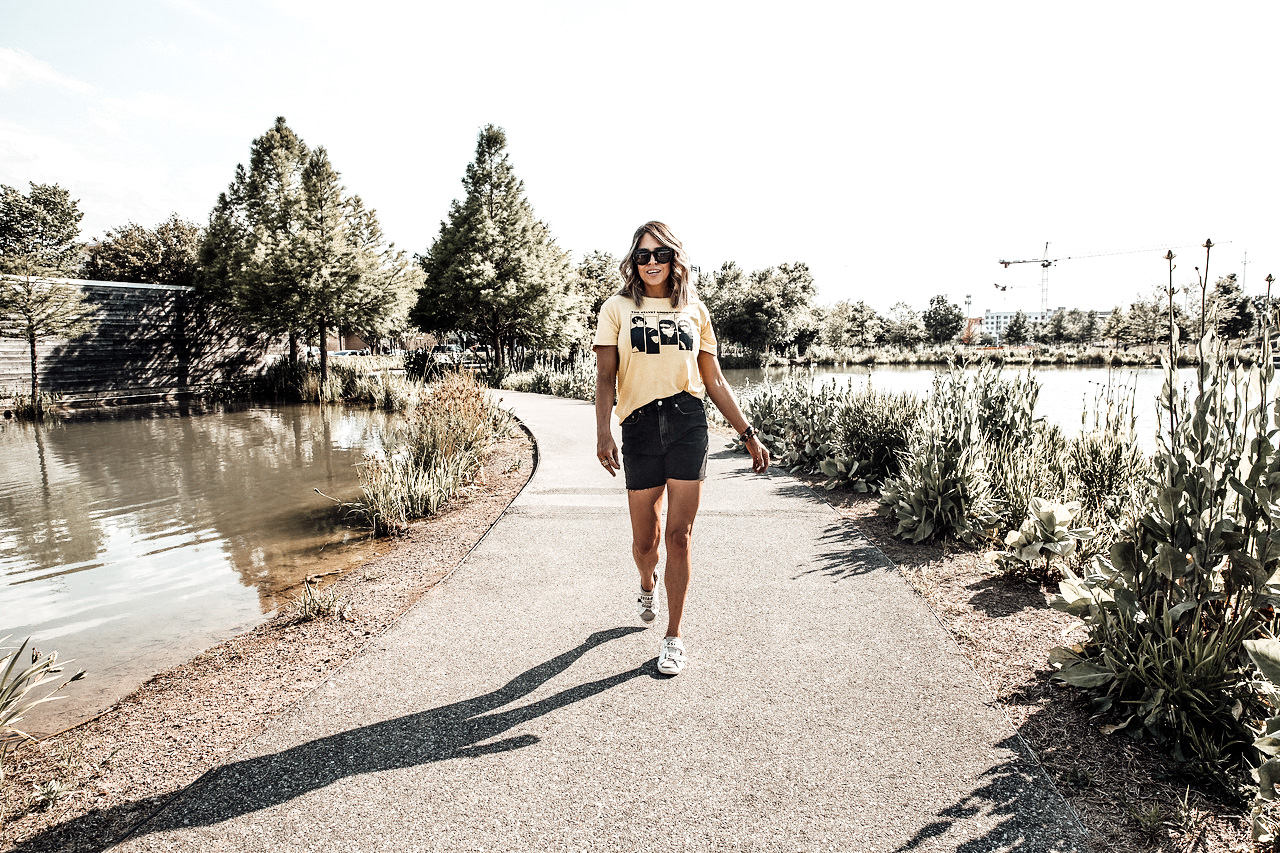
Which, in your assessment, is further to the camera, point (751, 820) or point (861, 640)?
point (861, 640)

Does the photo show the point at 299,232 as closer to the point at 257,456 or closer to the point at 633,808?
the point at 257,456

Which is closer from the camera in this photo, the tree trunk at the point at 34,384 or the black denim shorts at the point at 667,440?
the black denim shorts at the point at 667,440

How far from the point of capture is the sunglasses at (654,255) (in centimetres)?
346

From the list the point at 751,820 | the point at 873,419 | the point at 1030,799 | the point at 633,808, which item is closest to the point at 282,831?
the point at 633,808

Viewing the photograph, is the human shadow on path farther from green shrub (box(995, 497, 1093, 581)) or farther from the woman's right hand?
green shrub (box(995, 497, 1093, 581))

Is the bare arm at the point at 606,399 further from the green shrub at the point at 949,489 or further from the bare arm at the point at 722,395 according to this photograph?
the green shrub at the point at 949,489

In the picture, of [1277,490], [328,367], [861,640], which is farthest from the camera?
[328,367]

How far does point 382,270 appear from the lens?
2528cm

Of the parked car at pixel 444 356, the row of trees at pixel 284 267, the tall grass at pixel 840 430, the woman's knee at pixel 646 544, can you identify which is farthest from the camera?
the parked car at pixel 444 356

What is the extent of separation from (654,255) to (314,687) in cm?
273

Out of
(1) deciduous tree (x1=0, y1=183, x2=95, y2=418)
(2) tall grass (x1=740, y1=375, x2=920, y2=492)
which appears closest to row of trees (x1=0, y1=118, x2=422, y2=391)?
(1) deciduous tree (x1=0, y1=183, x2=95, y2=418)

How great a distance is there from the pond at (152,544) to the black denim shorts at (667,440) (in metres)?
3.19

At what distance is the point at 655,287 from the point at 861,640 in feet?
7.36

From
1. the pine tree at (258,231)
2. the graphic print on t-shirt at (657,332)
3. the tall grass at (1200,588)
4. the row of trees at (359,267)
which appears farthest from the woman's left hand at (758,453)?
the pine tree at (258,231)
